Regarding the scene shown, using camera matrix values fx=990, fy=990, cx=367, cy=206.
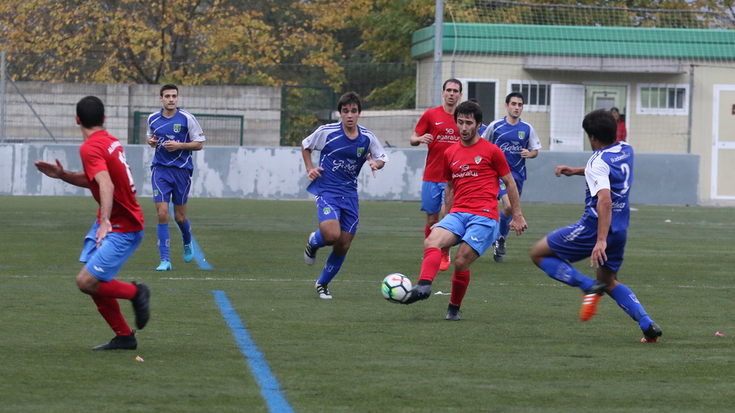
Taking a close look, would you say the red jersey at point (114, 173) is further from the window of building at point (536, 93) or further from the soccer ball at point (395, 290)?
the window of building at point (536, 93)

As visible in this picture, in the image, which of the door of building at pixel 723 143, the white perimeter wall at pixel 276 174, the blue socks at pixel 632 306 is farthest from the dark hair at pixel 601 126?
the door of building at pixel 723 143

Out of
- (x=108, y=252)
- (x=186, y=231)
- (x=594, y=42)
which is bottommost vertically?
(x=186, y=231)

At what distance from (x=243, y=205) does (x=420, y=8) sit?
13.9 m

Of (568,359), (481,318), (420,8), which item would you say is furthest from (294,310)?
(420,8)

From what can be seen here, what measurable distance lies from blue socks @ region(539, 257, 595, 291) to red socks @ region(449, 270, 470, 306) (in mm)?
679

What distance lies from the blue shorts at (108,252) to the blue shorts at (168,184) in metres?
4.83

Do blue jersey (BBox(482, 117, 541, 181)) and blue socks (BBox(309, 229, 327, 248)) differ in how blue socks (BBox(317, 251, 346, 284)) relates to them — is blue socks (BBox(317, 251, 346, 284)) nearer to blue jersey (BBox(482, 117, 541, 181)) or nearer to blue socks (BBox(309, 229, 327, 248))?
blue socks (BBox(309, 229, 327, 248))

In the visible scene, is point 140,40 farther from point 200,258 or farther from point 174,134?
point 174,134

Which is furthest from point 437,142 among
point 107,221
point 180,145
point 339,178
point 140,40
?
point 140,40

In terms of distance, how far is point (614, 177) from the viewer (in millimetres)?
6727

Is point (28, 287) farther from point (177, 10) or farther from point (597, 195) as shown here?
point (177, 10)

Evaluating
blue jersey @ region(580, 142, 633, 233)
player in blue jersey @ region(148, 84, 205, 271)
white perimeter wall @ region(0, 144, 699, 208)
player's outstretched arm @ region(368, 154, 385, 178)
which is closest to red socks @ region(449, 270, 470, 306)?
blue jersey @ region(580, 142, 633, 233)

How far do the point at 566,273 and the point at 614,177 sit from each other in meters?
0.75

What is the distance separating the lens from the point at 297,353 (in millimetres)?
6125
